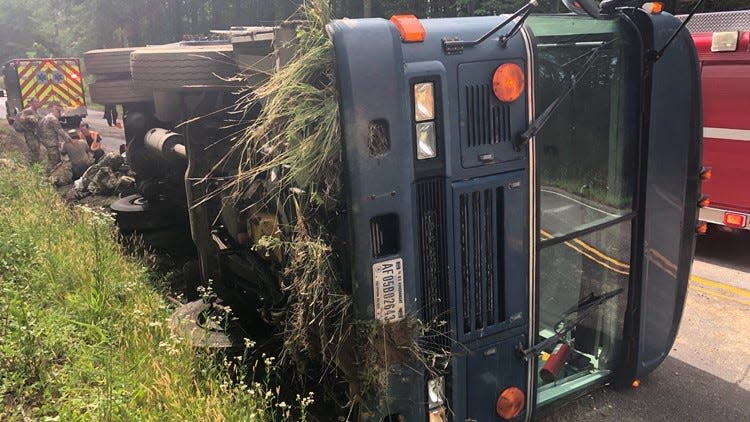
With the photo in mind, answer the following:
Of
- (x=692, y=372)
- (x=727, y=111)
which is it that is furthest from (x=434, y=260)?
(x=727, y=111)

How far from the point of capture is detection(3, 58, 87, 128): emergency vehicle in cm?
1587

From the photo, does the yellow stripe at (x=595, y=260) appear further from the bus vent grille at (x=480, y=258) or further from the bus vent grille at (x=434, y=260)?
the bus vent grille at (x=434, y=260)

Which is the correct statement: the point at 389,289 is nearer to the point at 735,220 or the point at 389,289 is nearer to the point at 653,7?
the point at 653,7

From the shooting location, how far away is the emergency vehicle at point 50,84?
52.1 ft

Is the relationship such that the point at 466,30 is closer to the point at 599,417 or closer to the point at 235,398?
the point at 235,398

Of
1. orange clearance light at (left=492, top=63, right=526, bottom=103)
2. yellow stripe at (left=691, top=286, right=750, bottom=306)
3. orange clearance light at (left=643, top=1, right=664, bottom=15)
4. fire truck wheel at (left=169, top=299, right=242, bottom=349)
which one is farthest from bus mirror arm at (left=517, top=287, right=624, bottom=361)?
yellow stripe at (left=691, top=286, right=750, bottom=306)

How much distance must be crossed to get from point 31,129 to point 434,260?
37.5 feet

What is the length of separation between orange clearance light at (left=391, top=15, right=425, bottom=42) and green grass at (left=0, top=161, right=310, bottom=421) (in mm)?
1798

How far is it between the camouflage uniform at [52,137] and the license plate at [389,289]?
10651 mm

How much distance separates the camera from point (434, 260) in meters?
2.74

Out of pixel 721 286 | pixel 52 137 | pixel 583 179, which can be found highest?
A: pixel 583 179

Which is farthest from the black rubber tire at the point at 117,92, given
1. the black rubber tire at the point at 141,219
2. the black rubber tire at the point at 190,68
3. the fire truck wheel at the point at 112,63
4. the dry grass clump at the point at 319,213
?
the dry grass clump at the point at 319,213

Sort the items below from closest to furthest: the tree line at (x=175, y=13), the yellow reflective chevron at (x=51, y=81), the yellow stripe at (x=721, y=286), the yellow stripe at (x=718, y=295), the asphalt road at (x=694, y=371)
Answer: the asphalt road at (x=694, y=371)
the yellow stripe at (x=718, y=295)
the yellow stripe at (x=721, y=286)
the yellow reflective chevron at (x=51, y=81)
the tree line at (x=175, y=13)

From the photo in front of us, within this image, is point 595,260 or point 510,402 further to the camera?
point 595,260
